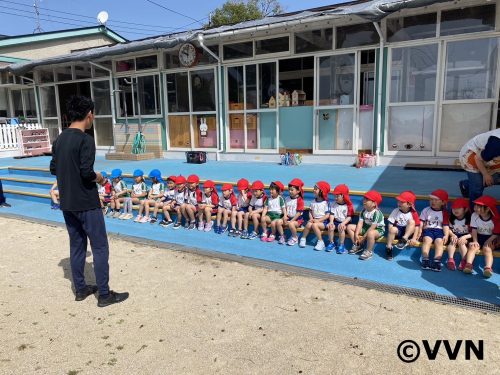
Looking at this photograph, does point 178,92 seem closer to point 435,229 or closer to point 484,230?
point 435,229

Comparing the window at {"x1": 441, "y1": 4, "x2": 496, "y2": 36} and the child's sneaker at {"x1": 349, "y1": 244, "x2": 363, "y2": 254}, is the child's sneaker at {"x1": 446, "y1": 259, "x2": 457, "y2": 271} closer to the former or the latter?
the child's sneaker at {"x1": 349, "y1": 244, "x2": 363, "y2": 254}

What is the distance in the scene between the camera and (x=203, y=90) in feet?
33.4

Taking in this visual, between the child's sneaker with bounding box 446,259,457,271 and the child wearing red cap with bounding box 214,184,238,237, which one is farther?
the child wearing red cap with bounding box 214,184,238,237

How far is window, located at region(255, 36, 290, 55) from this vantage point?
28.5 feet

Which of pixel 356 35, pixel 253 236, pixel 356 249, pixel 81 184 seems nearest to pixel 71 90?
pixel 356 35

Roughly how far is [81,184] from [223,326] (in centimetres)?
166

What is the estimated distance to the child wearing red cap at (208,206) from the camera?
5684 millimetres

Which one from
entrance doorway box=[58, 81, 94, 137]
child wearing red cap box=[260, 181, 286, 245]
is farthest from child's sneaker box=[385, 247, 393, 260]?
entrance doorway box=[58, 81, 94, 137]

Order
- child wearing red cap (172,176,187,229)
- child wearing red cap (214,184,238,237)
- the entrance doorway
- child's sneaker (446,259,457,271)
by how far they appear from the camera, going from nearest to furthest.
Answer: child's sneaker (446,259,457,271) → child wearing red cap (214,184,238,237) → child wearing red cap (172,176,187,229) → the entrance doorway

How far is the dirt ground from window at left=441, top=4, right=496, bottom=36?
5797 millimetres

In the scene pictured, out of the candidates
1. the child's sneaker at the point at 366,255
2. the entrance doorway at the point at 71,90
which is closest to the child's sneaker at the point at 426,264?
the child's sneaker at the point at 366,255

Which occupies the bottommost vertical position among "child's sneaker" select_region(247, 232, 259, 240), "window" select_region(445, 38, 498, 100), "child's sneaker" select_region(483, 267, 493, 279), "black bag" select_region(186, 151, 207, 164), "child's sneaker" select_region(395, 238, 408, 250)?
"child's sneaker" select_region(247, 232, 259, 240)

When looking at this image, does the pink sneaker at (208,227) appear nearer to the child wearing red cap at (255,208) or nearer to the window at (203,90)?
the child wearing red cap at (255,208)

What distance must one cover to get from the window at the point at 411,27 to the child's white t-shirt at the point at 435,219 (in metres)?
4.54
